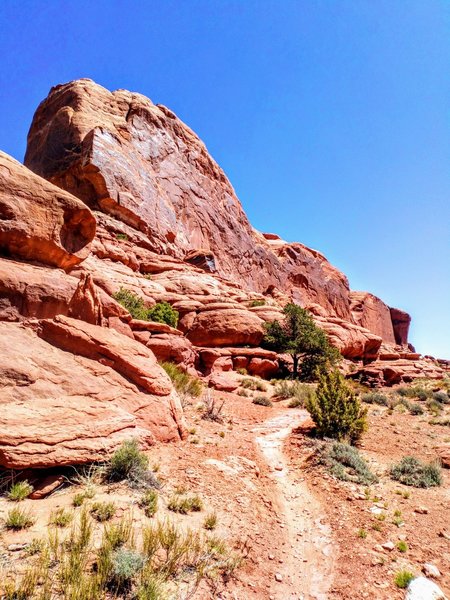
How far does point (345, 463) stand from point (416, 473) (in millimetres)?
1608

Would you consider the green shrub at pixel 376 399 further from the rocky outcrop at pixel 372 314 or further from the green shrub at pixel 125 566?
the rocky outcrop at pixel 372 314

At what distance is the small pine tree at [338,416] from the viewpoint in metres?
9.88

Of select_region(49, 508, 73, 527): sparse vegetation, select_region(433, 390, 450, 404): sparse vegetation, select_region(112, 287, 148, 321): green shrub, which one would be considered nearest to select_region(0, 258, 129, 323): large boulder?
select_region(49, 508, 73, 527): sparse vegetation

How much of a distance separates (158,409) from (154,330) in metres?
9.47

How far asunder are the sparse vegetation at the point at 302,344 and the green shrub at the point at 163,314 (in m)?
7.82

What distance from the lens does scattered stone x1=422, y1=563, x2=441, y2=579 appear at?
14.7 ft

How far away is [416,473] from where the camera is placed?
756 cm

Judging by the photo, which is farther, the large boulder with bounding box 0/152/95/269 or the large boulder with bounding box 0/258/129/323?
the large boulder with bounding box 0/152/95/269

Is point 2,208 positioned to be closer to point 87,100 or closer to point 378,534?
point 378,534

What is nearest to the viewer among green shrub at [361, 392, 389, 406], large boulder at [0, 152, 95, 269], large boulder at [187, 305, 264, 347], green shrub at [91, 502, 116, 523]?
green shrub at [91, 502, 116, 523]

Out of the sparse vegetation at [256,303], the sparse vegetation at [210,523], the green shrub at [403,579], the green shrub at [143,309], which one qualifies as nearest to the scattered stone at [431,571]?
the green shrub at [403,579]

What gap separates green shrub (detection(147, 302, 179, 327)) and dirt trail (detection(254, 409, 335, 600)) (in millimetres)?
14590

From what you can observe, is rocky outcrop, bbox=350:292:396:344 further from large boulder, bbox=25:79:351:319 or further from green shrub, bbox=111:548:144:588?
green shrub, bbox=111:548:144:588

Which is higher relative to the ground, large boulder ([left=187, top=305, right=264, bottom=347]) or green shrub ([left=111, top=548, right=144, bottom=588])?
large boulder ([left=187, top=305, right=264, bottom=347])
